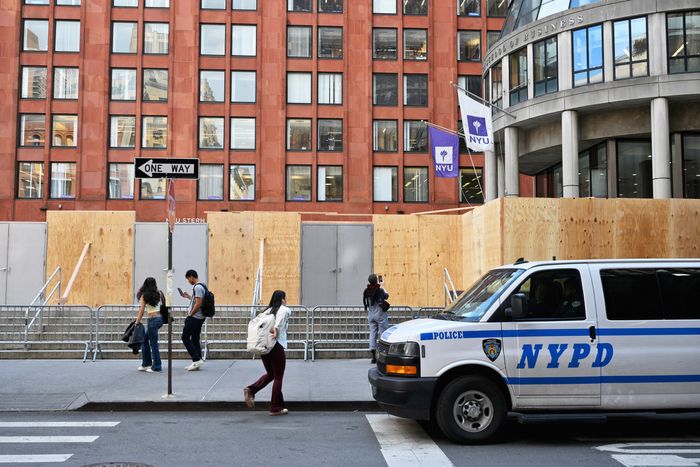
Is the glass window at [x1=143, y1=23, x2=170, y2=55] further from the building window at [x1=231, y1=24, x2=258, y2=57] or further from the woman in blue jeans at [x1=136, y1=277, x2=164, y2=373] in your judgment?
the woman in blue jeans at [x1=136, y1=277, x2=164, y2=373]

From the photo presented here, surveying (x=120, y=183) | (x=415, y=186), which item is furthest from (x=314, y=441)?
(x=120, y=183)

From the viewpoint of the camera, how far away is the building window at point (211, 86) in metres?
47.6

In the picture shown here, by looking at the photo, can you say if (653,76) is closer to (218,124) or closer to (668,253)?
(668,253)

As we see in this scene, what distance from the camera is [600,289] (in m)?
8.48

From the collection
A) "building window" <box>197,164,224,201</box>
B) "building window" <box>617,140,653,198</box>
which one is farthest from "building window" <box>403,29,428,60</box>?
"building window" <box>617,140,653,198</box>

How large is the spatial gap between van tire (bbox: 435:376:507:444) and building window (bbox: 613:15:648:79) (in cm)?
2142

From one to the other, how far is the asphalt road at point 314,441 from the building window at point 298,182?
37904 mm

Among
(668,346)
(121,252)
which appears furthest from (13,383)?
(668,346)

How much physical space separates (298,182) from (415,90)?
10.4m

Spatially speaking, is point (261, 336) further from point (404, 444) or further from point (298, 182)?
point (298, 182)

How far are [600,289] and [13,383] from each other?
9.88m

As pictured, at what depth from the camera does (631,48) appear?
26.3 m

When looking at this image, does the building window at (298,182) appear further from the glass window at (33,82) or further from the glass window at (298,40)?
the glass window at (33,82)

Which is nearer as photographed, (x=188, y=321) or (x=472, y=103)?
(x=188, y=321)
